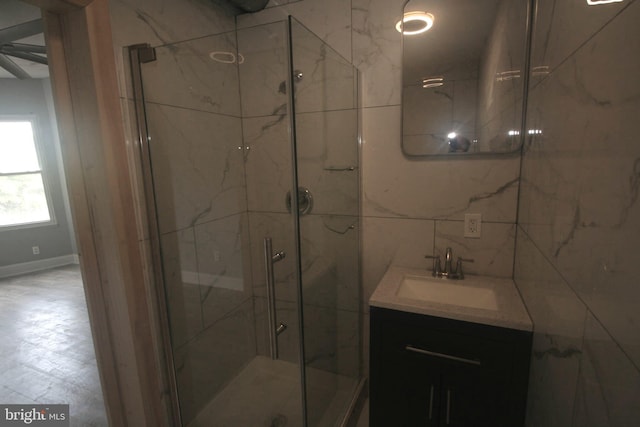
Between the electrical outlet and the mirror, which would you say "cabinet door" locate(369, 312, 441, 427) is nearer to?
the electrical outlet

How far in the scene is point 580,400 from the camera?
697mm

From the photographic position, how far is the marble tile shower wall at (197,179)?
4.62 feet

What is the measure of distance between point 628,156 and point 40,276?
6.22 m

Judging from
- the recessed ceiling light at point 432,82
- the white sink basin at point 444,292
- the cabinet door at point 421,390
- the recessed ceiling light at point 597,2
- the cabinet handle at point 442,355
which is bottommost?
the cabinet door at point 421,390

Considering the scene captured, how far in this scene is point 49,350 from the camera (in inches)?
105

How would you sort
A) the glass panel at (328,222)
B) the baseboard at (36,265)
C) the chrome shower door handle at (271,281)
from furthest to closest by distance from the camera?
the baseboard at (36,265)
the chrome shower door handle at (271,281)
the glass panel at (328,222)

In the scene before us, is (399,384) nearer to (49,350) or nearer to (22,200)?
(49,350)

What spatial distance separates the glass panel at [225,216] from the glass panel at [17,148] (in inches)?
184

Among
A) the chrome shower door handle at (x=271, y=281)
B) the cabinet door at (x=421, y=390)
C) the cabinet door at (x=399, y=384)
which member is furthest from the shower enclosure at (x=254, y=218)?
the cabinet door at (x=421, y=390)

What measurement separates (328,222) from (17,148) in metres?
5.35

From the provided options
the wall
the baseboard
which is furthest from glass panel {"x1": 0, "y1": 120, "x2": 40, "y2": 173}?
the baseboard

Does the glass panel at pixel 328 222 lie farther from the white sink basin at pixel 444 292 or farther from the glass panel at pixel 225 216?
the white sink basin at pixel 444 292

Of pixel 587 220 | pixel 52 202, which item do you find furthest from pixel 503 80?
pixel 52 202

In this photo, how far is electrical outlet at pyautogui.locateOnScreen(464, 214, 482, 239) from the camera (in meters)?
1.63
